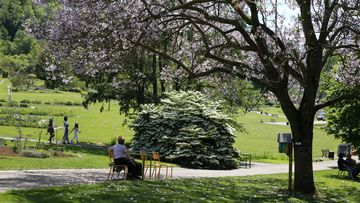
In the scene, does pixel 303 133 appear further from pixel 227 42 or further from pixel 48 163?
pixel 48 163

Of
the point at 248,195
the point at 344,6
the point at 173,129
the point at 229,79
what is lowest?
the point at 248,195

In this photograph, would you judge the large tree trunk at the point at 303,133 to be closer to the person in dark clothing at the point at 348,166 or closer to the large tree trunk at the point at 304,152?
the large tree trunk at the point at 304,152

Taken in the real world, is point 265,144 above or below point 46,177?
above

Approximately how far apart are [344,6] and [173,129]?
51.5 feet

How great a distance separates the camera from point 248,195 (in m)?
15.6

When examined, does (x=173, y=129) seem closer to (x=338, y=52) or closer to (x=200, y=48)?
(x=200, y=48)

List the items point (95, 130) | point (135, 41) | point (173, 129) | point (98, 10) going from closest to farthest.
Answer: point (98, 10) < point (135, 41) < point (173, 129) < point (95, 130)

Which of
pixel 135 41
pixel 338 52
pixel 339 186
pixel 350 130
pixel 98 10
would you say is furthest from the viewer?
pixel 350 130

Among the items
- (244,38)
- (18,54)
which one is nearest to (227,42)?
(244,38)

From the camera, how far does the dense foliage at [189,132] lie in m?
27.7

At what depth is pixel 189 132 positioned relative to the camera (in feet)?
93.6

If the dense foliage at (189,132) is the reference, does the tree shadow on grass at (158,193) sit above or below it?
below

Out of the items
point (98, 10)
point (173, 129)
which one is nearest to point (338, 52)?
point (98, 10)

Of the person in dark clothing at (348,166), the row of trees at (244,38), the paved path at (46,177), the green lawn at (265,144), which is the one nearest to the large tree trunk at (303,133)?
the row of trees at (244,38)
